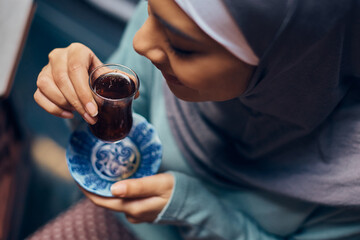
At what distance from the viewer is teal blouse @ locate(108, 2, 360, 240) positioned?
74 centimetres

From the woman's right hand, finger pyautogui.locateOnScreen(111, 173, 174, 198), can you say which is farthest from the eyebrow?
finger pyautogui.locateOnScreen(111, 173, 174, 198)

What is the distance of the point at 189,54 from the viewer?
467 millimetres

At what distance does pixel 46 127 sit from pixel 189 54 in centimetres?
124

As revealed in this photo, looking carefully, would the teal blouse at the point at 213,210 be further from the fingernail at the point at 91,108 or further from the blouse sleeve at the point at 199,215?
the fingernail at the point at 91,108

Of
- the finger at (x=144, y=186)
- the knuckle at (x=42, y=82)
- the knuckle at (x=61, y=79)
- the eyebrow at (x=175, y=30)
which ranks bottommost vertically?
the finger at (x=144, y=186)

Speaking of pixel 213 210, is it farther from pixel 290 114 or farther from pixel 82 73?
pixel 82 73

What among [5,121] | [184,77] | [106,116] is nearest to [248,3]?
[184,77]

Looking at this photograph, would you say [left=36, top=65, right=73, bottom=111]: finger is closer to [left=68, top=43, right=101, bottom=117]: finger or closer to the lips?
[left=68, top=43, right=101, bottom=117]: finger

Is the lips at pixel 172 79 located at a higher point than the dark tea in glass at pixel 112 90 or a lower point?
higher

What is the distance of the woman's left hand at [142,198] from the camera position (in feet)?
2.22

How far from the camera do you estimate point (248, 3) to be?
398 mm

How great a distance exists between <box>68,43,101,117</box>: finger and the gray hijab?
0.25 meters

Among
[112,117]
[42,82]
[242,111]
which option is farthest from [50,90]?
[242,111]

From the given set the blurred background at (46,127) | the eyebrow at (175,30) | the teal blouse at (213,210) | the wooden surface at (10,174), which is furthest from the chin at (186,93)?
the wooden surface at (10,174)
